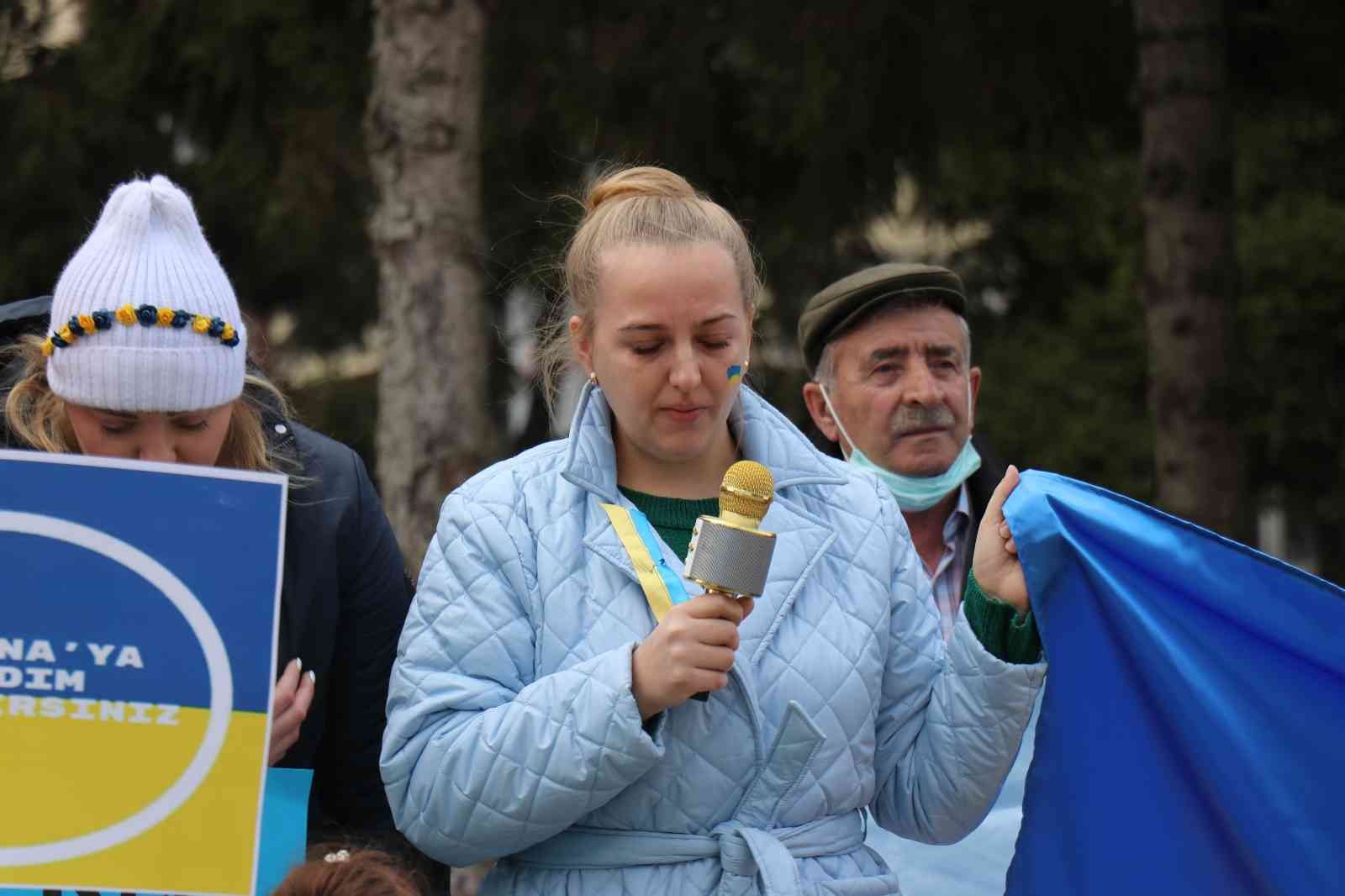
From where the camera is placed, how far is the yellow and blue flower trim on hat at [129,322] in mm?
2723

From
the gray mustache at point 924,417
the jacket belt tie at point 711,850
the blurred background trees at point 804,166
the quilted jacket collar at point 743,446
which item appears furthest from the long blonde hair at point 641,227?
the blurred background trees at point 804,166

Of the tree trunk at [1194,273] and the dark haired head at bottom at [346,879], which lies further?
the tree trunk at [1194,273]

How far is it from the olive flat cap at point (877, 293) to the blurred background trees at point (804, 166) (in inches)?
76.1

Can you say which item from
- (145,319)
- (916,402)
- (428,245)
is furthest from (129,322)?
(428,245)

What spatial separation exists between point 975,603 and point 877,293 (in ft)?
4.65

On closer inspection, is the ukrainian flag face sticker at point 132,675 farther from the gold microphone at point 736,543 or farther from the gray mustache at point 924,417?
the gray mustache at point 924,417

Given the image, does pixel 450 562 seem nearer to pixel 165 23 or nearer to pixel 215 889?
pixel 215 889

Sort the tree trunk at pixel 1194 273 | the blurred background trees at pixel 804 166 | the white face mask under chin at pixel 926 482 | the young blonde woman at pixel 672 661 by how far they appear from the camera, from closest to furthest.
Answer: the young blonde woman at pixel 672 661 → the white face mask under chin at pixel 926 482 → the tree trunk at pixel 1194 273 → the blurred background trees at pixel 804 166

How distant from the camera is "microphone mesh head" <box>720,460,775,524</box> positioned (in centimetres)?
246

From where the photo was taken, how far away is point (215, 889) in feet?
8.21

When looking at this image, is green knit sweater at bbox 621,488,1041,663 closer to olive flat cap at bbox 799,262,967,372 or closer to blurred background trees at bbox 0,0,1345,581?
olive flat cap at bbox 799,262,967,372

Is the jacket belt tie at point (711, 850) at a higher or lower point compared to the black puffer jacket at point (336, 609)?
lower

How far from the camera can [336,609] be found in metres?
3.04

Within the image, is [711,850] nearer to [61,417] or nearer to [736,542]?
[736,542]
